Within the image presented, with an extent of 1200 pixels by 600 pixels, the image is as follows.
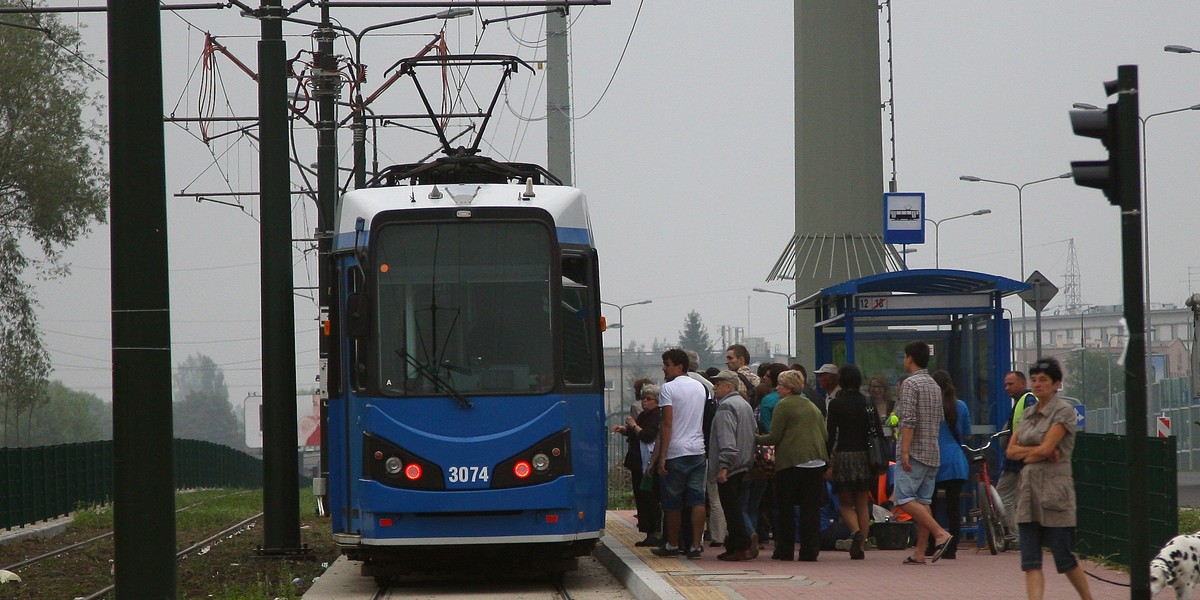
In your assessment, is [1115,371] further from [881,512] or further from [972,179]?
[881,512]

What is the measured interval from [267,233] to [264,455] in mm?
2022

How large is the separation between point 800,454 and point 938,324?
3.57 m

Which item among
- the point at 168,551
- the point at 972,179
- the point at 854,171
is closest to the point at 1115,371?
the point at 972,179

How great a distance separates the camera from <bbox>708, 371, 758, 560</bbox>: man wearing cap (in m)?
13.2

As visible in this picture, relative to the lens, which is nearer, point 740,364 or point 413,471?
point 413,471

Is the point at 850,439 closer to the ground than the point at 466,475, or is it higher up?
higher up

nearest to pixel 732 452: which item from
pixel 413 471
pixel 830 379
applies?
pixel 830 379

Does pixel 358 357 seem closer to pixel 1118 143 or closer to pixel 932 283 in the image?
pixel 932 283

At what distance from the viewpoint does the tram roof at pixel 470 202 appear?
12625 mm

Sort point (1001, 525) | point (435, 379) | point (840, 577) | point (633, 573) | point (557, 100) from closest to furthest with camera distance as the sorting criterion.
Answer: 1. point (840, 577)
2. point (633, 573)
3. point (435, 379)
4. point (1001, 525)
5. point (557, 100)

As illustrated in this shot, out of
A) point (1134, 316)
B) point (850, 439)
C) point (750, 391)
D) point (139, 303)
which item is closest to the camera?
point (1134, 316)

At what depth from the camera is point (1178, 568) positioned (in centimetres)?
870

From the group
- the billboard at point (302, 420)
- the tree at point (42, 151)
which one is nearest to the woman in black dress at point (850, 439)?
the billboard at point (302, 420)

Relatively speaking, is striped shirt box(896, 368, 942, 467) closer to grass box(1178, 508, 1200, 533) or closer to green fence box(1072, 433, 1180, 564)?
green fence box(1072, 433, 1180, 564)
